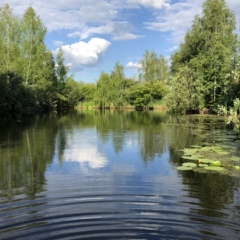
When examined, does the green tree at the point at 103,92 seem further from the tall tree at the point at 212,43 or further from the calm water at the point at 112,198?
the calm water at the point at 112,198

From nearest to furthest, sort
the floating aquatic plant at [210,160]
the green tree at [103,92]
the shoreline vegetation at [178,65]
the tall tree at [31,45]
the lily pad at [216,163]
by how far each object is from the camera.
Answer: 1. the floating aquatic plant at [210,160]
2. the lily pad at [216,163]
3. the shoreline vegetation at [178,65]
4. the tall tree at [31,45]
5. the green tree at [103,92]

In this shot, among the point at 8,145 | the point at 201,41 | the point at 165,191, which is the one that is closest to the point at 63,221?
the point at 165,191

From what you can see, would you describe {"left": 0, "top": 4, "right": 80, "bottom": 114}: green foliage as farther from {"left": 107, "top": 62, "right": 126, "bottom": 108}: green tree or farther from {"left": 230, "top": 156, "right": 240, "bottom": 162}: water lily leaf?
{"left": 230, "top": 156, "right": 240, "bottom": 162}: water lily leaf

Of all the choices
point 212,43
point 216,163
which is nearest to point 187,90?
point 212,43

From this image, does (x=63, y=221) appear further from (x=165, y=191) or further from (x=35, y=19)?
(x=35, y=19)

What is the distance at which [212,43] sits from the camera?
4572 cm

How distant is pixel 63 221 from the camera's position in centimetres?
605

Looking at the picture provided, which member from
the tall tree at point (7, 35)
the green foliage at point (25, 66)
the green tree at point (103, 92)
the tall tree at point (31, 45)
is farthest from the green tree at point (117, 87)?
the tall tree at point (7, 35)

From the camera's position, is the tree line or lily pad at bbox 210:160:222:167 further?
the tree line

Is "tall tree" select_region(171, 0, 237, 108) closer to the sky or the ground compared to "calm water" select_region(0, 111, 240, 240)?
closer to the sky

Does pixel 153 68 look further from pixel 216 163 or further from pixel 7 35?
pixel 216 163

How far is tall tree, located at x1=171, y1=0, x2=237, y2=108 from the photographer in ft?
145

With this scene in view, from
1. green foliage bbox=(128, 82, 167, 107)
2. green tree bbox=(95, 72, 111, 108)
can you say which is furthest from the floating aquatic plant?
green tree bbox=(95, 72, 111, 108)

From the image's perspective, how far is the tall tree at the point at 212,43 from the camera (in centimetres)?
4431
